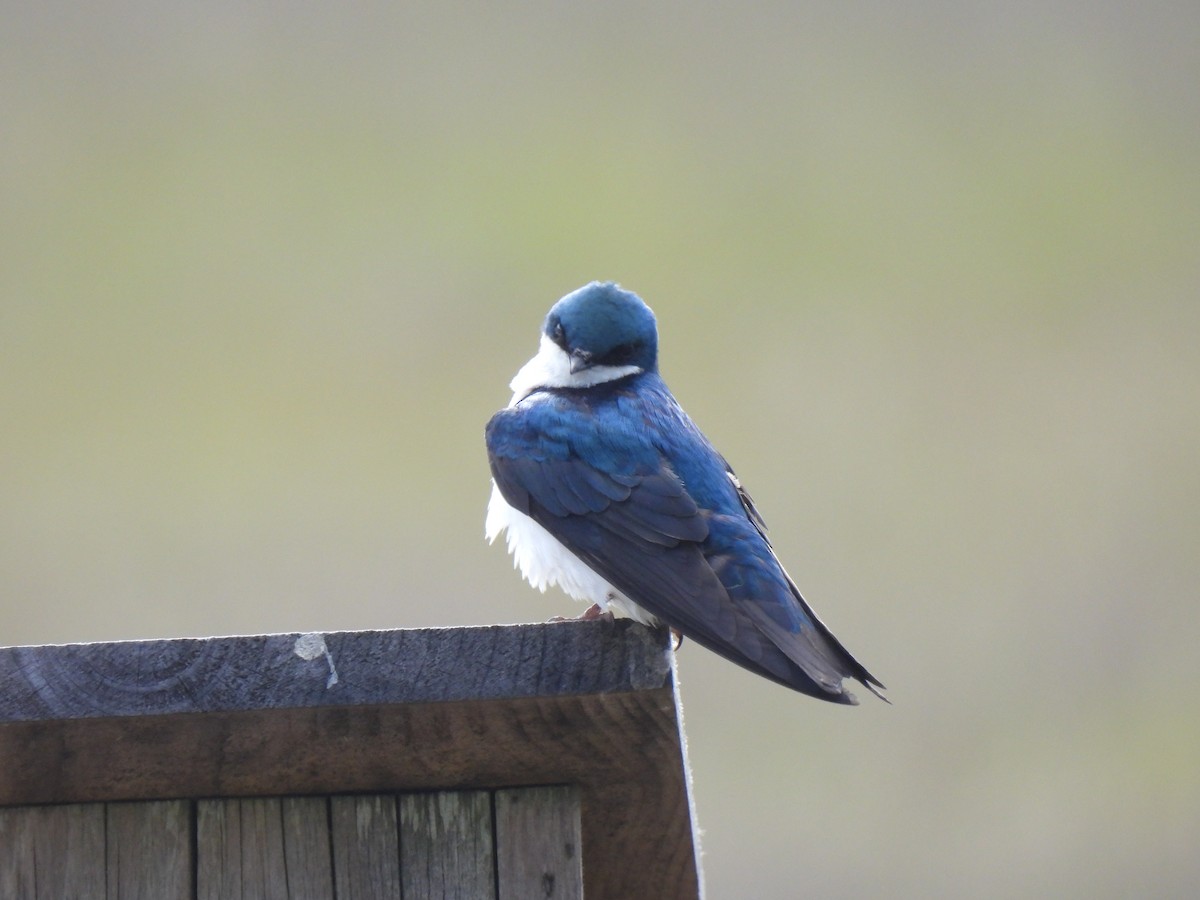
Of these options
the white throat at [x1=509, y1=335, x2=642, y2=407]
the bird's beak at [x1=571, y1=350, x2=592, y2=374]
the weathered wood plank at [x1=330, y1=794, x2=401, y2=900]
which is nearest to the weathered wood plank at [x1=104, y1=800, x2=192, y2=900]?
the weathered wood plank at [x1=330, y1=794, x2=401, y2=900]

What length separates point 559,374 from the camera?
3.19 m

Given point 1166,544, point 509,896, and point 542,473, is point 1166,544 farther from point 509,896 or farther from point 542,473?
point 509,896

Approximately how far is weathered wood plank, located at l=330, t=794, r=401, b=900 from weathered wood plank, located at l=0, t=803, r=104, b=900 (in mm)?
279

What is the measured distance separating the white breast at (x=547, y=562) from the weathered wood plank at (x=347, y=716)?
0.55 metres

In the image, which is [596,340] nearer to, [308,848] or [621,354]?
[621,354]

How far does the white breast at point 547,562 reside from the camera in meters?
2.47

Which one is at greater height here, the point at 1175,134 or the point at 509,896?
the point at 1175,134

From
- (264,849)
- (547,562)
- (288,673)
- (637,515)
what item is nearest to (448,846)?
(264,849)

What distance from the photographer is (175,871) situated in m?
1.87

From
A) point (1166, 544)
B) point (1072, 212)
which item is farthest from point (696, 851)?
point (1072, 212)

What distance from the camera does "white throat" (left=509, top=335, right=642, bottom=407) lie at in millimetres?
3141

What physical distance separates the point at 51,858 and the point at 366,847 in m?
0.37

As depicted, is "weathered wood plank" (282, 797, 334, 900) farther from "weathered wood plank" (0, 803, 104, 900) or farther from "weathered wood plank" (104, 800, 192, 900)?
"weathered wood plank" (0, 803, 104, 900)

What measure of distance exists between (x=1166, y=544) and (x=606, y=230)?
10.7 ft
